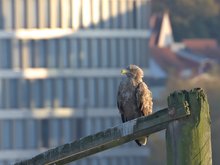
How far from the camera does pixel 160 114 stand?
10.7 meters

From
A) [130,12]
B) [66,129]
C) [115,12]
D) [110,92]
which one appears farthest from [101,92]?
[130,12]

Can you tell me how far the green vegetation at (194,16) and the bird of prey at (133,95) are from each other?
123 metres

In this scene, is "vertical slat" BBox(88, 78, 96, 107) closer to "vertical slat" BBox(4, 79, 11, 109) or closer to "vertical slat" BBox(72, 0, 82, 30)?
"vertical slat" BBox(72, 0, 82, 30)

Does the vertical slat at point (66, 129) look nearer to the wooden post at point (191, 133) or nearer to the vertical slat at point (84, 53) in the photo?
the vertical slat at point (84, 53)

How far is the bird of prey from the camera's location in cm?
1877

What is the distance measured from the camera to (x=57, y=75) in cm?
10150

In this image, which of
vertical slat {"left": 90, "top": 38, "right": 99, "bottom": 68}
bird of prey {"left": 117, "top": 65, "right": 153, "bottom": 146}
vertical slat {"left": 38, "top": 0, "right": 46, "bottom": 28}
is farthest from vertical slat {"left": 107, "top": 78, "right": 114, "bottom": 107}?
bird of prey {"left": 117, "top": 65, "right": 153, "bottom": 146}

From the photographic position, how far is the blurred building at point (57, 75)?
9988 cm

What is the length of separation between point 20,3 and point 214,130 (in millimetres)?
21532

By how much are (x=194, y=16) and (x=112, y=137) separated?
13592cm

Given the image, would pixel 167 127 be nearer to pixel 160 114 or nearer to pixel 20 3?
pixel 160 114

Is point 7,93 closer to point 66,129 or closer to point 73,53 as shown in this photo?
point 66,129

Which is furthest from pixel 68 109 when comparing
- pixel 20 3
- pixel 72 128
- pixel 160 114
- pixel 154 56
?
pixel 160 114

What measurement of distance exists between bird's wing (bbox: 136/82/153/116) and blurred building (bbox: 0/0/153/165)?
79243 millimetres
